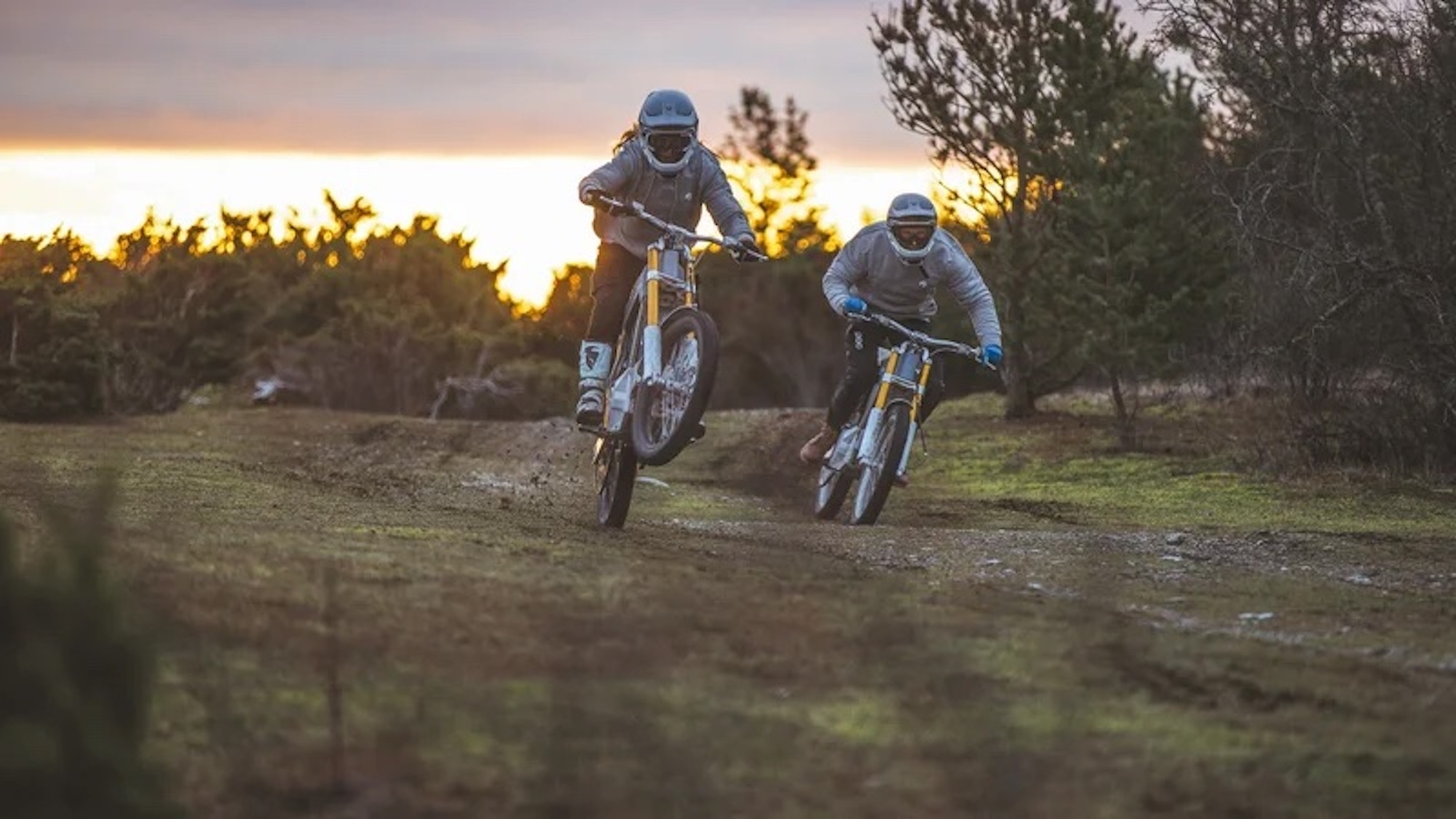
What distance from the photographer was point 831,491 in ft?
54.7

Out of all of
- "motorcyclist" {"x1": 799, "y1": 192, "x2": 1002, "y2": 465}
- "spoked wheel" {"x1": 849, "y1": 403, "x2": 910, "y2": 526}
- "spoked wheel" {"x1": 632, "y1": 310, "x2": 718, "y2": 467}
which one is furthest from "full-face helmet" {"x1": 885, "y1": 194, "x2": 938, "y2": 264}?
"spoked wheel" {"x1": 632, "y1": 310, "x2": 718, "y2": 467}

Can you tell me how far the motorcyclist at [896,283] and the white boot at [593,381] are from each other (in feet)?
7.76

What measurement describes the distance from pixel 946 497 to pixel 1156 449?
16.6ft

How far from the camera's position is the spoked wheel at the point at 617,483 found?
13992 millimetres

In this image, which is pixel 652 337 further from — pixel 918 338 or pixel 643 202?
pixel 918 338

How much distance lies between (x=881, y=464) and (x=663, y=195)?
257cm

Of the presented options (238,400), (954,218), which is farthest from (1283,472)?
(238,400)

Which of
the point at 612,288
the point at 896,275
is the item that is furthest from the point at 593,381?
the point at 896,275

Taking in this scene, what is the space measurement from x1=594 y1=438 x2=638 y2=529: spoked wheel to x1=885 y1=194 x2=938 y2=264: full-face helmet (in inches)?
125

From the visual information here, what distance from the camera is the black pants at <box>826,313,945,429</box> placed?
54.8 ft

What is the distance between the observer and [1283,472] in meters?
21.5

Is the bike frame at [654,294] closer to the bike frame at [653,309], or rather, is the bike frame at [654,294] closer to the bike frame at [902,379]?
the bike frame at [653,309]

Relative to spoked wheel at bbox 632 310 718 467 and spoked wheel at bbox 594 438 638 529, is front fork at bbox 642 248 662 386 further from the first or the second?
spoked wheel at bbox 594 438 638 529

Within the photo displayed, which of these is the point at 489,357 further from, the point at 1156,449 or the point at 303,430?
the point at 1156,449
